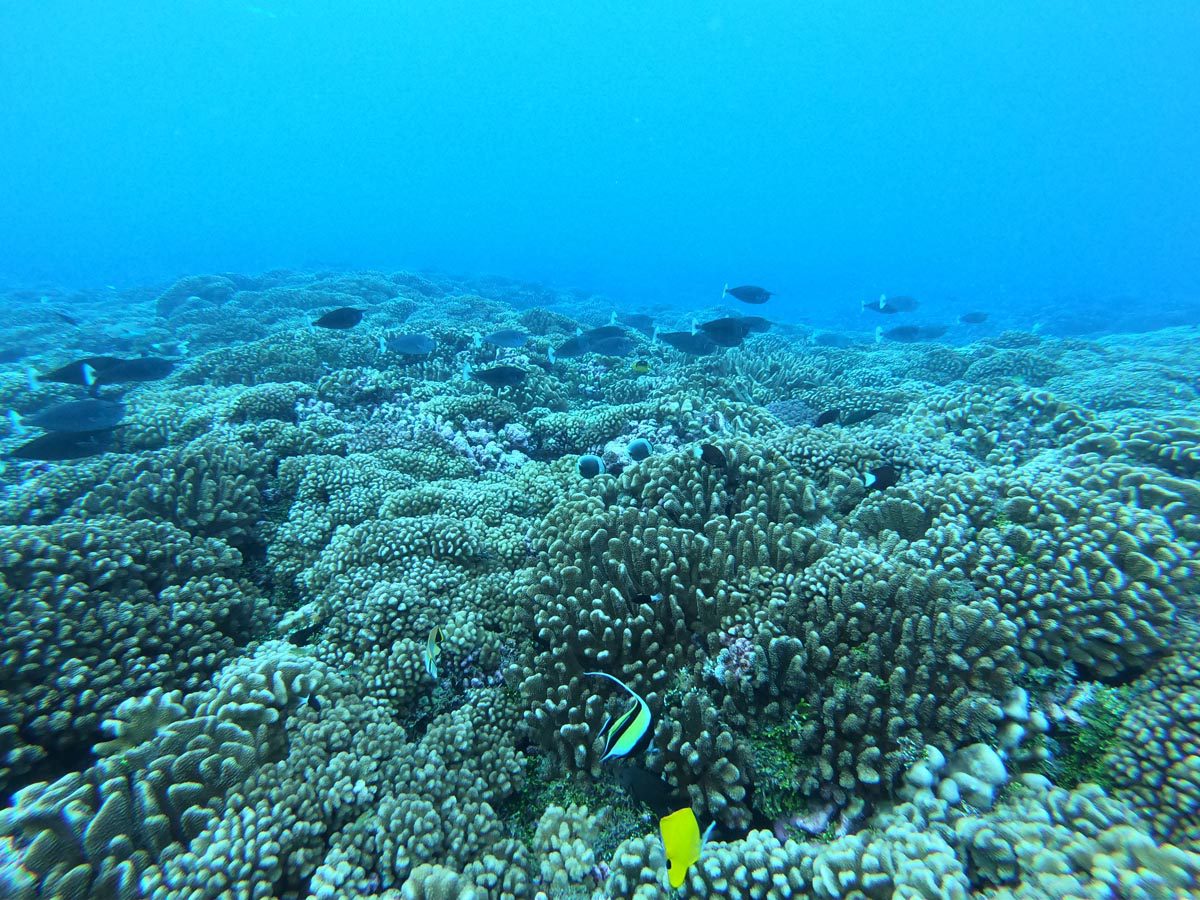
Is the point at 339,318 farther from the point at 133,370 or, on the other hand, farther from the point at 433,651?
the point at 433,651

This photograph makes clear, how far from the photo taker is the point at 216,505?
573 centimetres

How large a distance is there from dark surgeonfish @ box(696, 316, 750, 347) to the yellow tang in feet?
26.6

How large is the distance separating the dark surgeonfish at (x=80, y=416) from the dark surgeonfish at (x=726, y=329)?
8.97m

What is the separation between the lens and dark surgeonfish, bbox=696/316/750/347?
9148mm

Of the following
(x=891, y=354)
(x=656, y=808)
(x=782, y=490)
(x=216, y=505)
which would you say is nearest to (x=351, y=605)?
(x=216, y=505)

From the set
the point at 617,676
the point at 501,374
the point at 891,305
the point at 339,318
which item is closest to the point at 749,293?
the point at 891,305

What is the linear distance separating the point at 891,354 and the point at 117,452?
77.4ft

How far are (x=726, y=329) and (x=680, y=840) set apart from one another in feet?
27.7

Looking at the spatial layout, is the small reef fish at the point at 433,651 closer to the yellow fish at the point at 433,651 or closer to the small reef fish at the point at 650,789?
the yellow fish at the point at 433,651

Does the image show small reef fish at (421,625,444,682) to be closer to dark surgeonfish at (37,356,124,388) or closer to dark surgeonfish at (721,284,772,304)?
dark surgeonfish at (37,356,124,388)

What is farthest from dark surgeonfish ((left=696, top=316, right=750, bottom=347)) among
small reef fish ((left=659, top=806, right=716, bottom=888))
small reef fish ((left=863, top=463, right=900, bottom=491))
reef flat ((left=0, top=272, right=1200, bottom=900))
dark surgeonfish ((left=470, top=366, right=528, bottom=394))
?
small reef fish ((left=659, top=806, right=716, bottom=888))

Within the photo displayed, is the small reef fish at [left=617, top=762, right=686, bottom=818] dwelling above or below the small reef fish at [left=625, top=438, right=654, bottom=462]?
below

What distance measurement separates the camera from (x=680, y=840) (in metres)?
2.02

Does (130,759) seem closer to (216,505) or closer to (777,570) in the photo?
(216,505)
